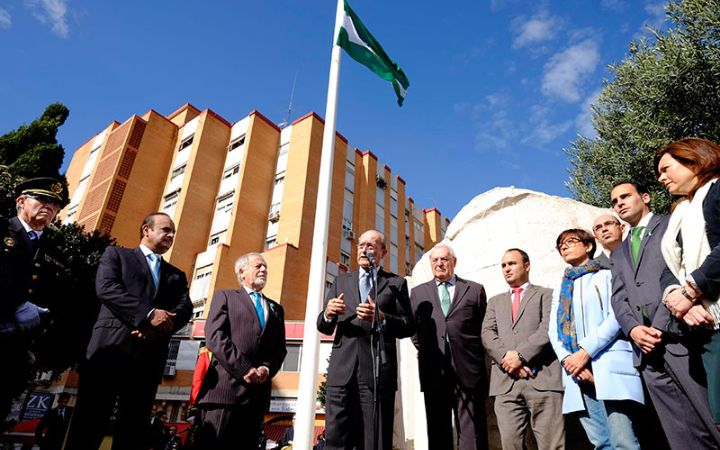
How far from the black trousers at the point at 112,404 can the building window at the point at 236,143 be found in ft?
106

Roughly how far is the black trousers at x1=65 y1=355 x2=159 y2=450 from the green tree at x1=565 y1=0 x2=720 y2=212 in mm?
11830

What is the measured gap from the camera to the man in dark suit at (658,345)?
2.29m

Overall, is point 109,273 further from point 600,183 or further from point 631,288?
point 600,183

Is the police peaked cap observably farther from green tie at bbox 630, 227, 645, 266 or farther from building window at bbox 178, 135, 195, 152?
building window at bbox 178, 135, 195, 152

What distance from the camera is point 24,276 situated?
300 cm

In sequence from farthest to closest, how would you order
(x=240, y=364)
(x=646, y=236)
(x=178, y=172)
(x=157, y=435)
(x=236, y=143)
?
(x=236, y=143) < (x=178, y=172) < (x=157, y=435) < (x=240, y=364) < (x=646, y=236)

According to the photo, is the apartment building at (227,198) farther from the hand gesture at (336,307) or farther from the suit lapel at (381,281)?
the hand gesture at (336,307)

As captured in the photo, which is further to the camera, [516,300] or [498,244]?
[498,244]

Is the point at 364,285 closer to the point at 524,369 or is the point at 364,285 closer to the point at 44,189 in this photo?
the point at 524,369

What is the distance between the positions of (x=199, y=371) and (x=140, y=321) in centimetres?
67

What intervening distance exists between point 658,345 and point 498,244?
3.61 m

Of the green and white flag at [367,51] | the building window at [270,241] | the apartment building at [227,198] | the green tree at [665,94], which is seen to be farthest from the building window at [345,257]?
the green and white flag at [367,51]

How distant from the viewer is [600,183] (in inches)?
587

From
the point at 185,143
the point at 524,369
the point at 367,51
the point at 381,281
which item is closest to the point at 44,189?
the point at 381,281
